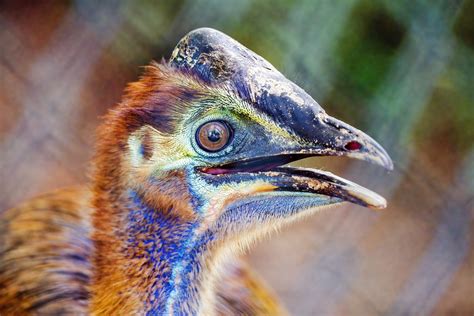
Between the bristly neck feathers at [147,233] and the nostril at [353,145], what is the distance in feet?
0.95

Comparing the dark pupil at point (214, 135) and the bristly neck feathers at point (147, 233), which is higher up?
the dark pupil at point (214, 135)

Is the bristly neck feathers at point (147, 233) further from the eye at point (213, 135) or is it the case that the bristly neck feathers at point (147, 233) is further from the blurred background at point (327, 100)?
the blurred background at point (327, 100)

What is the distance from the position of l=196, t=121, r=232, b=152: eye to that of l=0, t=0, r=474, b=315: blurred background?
1015 mm

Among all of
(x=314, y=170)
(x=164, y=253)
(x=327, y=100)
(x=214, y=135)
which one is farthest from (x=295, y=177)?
(x=327, y=100)

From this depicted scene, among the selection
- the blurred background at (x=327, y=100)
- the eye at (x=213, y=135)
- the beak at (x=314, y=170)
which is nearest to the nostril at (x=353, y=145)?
the beak at (x=314, y=170)

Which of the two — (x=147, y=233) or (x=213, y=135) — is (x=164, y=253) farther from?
(x=213, y=135)

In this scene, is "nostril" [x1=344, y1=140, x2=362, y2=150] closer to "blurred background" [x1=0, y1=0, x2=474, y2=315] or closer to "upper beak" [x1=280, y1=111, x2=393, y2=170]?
"upper beak" [x1=280, y1=111, x2=393, y2=170]

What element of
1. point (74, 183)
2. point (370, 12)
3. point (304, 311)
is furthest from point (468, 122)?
point (74, 183)

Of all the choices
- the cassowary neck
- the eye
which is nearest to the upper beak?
the eye

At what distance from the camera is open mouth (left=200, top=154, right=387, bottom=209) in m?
1.37

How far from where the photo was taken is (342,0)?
8.45ft

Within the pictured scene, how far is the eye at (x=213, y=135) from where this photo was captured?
141 centimetres

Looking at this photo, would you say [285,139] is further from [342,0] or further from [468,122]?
[468,122]

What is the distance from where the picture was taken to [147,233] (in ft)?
4.86
